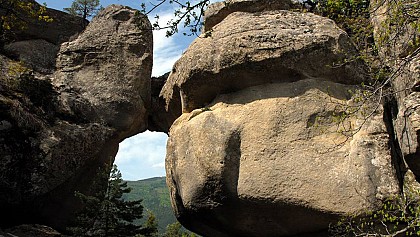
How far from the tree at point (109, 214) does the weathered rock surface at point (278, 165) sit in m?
2.65

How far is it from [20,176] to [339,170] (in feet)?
27.0

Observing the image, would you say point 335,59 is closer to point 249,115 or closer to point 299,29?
point 299,29

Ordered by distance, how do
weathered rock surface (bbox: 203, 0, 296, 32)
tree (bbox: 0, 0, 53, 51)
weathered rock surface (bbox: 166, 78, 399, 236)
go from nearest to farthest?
weathered rock surface (bbox: 166, 78, 399, 236) < tree (bbox: 0, 0, 53, 51) < weathered rock surface (bbox: 203, 0, 296, 32)

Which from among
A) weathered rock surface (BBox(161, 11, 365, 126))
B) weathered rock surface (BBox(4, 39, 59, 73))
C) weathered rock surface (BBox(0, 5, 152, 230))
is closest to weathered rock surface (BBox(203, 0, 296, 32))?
weathered rock surface (BBox(161, 11, 365, 126))

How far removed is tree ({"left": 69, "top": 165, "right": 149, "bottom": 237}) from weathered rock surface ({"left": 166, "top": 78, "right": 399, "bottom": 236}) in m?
2.65

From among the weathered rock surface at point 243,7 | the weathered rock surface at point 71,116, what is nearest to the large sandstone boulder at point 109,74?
the weathered rock surface at point 71,116

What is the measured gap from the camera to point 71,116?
13.9 m

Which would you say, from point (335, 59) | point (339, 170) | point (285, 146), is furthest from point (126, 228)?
point (335, 59)

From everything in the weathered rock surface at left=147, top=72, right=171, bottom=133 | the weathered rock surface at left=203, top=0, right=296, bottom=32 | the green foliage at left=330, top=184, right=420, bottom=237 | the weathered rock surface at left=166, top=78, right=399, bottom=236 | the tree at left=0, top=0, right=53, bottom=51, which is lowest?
the green foliage at left=330, top=184, right=420, bottom=237

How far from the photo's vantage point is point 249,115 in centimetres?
1081

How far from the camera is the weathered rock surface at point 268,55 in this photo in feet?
35.6

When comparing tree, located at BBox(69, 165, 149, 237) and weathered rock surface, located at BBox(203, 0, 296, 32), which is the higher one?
weathered rock surface, located at BBox(203, 0, 296, 32)

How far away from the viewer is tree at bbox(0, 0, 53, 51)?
12.5 metres

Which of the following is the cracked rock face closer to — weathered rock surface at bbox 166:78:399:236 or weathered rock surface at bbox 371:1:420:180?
weathered rock surface at bbox 166:78:399:236
